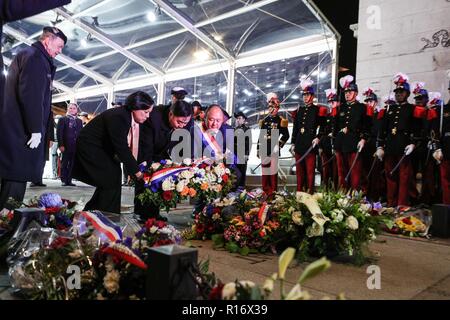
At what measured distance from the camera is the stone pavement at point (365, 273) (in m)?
2.17

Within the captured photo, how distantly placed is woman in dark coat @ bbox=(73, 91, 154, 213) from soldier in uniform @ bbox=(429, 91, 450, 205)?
4.12 m

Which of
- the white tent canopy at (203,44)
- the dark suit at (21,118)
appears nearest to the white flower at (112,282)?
the dark suit at (21,118)

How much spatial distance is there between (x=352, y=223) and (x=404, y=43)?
5.84 meters

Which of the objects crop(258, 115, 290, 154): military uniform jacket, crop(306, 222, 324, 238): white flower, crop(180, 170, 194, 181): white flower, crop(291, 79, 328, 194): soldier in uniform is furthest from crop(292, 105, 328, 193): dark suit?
crop(306, 222, 324, 238): white flower

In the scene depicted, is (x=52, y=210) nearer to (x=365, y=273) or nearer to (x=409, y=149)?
(x=365, y=273)

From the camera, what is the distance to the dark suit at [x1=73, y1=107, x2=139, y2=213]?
3.71 m

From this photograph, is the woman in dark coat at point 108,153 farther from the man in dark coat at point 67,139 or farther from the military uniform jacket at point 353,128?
the man in dark coat at point 67,139

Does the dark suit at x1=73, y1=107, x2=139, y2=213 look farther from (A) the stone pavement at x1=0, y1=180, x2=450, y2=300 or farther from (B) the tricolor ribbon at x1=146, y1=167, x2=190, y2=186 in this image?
(A) the stone pavement at x1=0, y1=180, x2=450, y2=300

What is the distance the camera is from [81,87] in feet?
58.6

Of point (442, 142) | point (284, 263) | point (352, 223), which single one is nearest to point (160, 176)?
point (352, 223)

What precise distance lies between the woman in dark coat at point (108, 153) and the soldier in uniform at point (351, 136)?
3.74 metres

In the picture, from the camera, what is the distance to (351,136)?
645cm

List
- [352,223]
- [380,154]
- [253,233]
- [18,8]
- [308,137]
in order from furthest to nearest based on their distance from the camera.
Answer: [308,137], [380,154], [253,233], [352,223], [18,8]
